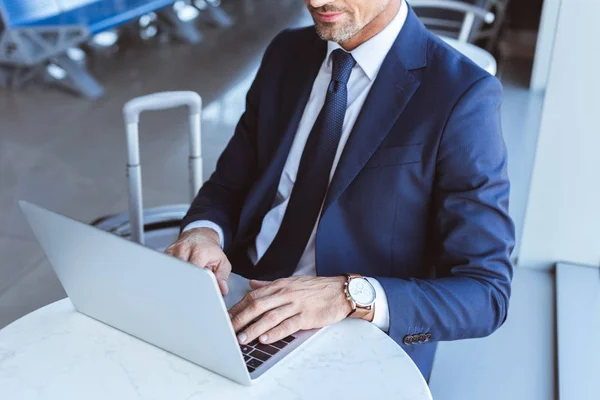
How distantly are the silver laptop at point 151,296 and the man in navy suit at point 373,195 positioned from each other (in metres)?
0.10

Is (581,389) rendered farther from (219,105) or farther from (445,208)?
(219,105)

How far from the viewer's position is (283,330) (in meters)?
1.25

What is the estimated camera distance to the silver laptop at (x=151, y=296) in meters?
1.02

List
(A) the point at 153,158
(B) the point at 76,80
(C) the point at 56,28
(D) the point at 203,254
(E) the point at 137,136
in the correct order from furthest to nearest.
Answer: (B) the point at 76,80 → (C) the point at 56,28 → (A) the point at 153,158 → (E) the point at 137,136 → (D) the point at 203,254

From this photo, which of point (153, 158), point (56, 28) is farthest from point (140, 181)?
point (56, 28)

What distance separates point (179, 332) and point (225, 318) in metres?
0.15

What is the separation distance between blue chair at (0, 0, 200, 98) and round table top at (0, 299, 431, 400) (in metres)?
3.71

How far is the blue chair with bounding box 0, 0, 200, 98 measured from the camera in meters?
4.67

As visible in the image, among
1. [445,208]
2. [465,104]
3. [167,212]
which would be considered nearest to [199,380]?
[445,208]

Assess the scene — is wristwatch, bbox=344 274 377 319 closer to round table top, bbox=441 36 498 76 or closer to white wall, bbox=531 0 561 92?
round table top, bbox=441 36 498 76

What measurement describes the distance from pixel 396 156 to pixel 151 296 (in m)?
0.55

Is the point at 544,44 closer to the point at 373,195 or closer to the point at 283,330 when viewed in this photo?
the point at 373,195

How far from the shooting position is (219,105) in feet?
15.6

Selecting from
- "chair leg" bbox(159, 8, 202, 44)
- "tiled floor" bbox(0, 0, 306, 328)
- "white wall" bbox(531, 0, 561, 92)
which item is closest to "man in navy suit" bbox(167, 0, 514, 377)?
"tiled floor" bbox(0, 0, 306, 328)
